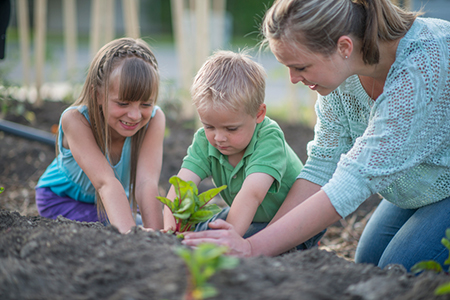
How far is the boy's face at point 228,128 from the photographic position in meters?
1.83

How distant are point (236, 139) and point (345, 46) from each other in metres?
0.62

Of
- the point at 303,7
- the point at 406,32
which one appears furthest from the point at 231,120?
the point at 406,32

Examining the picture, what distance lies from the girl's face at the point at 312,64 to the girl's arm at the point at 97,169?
1.04 meters

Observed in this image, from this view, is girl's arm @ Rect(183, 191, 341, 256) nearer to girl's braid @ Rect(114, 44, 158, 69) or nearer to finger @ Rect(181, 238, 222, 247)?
finger @ Rect(181, 238, 222, 247)

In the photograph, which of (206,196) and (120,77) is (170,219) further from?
(120,77)

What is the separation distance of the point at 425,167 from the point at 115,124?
157 cm

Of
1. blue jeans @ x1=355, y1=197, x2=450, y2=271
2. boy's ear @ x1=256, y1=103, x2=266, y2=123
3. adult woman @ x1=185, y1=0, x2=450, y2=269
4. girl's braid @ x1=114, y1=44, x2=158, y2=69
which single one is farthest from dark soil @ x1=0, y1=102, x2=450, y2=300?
girl's braid @ x1=114, y1=44, x2=158, y2=69

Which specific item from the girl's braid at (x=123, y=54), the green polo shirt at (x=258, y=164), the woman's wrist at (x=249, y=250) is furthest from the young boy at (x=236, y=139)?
the girl's braid at (x=123, y=54)

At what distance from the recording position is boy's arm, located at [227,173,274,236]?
180 centimetres

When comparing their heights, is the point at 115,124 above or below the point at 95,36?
below

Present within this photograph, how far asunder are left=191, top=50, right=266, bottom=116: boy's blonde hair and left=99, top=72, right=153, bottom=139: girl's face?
372mm

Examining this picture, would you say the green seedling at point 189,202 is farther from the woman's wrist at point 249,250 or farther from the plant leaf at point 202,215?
the woman's wrist at point 249,250

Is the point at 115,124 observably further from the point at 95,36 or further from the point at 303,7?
the point at 95,36

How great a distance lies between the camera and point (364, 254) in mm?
2346
